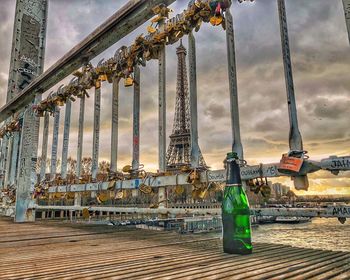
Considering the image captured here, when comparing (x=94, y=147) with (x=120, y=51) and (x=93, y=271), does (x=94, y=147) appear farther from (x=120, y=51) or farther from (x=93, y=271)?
(x=93, y=271)

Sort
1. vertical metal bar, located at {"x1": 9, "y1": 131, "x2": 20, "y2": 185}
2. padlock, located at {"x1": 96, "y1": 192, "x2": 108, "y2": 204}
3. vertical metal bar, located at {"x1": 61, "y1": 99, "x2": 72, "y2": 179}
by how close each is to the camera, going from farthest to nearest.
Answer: vertical metal bar, located at {"x1": 9, "y1": 131, "x2": 20, "y2": 185}
vertical metal bar, located at {"x1": 61, "y1": 99, "x2": 72, "y2": 179}
padlock, located at {"x1": 96, "y1": 192, "x2": 108, "y2": 204}

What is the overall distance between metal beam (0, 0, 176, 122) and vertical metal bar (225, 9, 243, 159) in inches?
55.4

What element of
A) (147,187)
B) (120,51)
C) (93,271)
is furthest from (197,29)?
(93,271)

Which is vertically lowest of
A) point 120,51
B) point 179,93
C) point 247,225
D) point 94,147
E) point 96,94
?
point 247,225

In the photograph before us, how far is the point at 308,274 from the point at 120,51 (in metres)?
4.97

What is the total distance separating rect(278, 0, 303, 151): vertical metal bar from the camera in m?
2.54

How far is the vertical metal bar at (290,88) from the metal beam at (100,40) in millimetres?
2110

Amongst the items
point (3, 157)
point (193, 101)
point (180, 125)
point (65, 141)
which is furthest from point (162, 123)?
point (180, 125)

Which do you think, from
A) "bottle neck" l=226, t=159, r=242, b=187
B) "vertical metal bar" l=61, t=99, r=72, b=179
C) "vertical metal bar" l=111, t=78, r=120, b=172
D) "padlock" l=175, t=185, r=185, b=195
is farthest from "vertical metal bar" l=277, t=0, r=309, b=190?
"vertical metal bar" l=61, t=99, r=72, b=179

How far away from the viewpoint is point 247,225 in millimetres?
1800

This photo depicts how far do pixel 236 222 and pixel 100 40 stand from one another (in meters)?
4.90

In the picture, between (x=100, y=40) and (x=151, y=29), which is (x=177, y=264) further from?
(x=100, y=40)

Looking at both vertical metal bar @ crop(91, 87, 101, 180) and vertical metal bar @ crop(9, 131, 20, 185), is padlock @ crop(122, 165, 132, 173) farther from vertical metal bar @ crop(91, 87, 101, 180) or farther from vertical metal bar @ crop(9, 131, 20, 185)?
vertical metal bar @ crop(9, 131, 20, 185)

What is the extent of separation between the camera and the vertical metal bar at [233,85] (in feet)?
10.1
